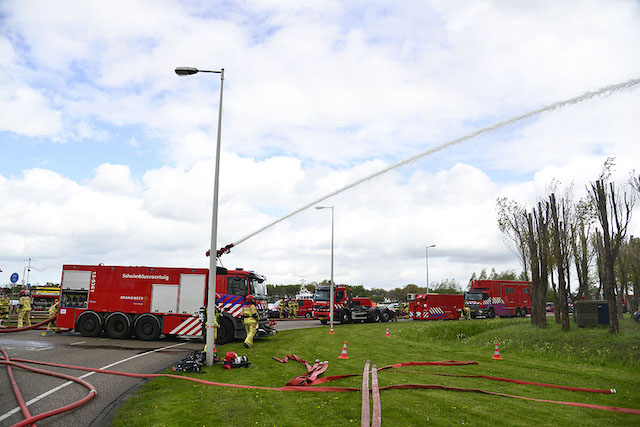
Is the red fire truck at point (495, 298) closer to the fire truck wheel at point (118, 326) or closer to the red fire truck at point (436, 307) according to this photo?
the red fire truck at point (436, 307)

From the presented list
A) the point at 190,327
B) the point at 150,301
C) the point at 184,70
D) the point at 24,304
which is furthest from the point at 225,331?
the point at 24,304

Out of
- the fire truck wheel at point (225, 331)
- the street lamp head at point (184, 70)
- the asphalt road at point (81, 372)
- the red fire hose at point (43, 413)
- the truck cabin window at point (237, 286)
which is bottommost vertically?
the asphalt road at point (81, 372)

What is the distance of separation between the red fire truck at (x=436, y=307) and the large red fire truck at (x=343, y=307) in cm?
486

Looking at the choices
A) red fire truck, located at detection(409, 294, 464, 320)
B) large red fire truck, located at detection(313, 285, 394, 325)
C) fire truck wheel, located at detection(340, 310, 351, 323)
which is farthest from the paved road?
red fire truck, located at detection(409, 294, 464, 320)

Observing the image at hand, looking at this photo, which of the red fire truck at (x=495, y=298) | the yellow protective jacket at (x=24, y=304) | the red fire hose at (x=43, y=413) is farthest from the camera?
the red fire truck at (x=495, y=298)

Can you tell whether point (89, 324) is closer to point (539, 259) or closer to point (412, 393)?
point (412, 393)

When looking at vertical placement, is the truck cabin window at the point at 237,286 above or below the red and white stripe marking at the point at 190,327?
above

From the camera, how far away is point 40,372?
1048cm

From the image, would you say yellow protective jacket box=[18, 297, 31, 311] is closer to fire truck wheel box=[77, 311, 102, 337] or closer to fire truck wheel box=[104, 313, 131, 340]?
fire truck wheel box=[77, 311, 102, 337]

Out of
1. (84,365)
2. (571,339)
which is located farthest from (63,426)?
(571,339)

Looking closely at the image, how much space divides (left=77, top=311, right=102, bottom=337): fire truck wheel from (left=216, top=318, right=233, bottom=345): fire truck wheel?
5450 mm

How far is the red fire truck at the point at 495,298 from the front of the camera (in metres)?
42.1

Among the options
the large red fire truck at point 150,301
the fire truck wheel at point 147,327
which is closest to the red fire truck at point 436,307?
the large red fire truck at point 150,301

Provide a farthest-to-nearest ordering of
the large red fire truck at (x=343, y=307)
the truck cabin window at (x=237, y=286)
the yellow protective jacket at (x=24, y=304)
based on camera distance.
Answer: the large red fire truck at (x=343, y=307) < the yellow protective jacket at (x=24, y=304) < the truck cabin window at (x=237, y=286)
